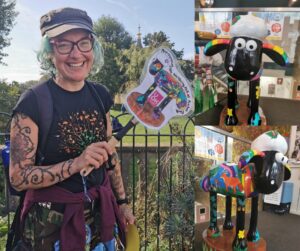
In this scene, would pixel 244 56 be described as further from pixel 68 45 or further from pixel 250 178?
pixel 68 45

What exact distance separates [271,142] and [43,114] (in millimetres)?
1177

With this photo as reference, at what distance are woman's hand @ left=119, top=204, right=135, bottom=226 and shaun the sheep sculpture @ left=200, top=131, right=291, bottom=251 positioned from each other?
0.45 metres

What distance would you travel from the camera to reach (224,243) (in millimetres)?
2105

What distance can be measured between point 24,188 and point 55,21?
0.74 meters

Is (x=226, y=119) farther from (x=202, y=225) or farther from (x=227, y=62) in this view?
(x=202, y=225)

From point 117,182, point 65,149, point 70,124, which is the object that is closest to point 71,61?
point 70,124

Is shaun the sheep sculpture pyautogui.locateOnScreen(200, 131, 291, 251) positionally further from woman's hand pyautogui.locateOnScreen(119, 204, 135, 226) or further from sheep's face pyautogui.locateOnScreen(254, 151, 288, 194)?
woman's hand pyautogui.locateOnScreen(119, 204, 135, 226)

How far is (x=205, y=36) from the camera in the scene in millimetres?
1904

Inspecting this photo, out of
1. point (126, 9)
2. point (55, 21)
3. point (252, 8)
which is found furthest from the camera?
point (252, 8)

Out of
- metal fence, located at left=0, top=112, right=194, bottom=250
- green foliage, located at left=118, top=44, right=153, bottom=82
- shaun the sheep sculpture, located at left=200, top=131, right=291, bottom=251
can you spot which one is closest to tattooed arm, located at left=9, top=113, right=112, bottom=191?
metal fence, located at left=0, top=112, right=194, bottom=250

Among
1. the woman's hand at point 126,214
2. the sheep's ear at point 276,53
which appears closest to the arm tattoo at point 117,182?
the woman's hand at point 126,214

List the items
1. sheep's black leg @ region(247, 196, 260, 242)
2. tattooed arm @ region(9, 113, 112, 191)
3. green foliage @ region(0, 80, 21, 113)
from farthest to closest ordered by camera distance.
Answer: sheep's black leg @ region(247, 196, 260, 242), green foliage @ region(0, 80, 21, 113), tattooed arm @ region(9, 113, 112, 191)

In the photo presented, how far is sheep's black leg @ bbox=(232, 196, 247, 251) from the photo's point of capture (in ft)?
6.68

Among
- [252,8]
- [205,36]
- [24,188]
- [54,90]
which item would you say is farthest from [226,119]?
[24,188]
